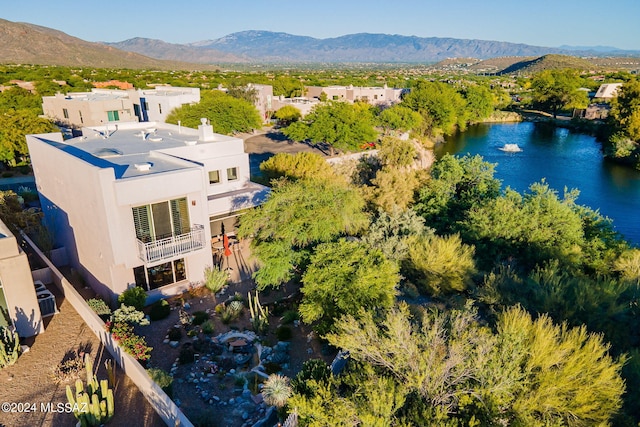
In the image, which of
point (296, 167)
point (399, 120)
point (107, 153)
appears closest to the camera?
point (107, 153)

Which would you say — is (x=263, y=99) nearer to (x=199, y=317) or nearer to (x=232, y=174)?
(x=232, y=174)

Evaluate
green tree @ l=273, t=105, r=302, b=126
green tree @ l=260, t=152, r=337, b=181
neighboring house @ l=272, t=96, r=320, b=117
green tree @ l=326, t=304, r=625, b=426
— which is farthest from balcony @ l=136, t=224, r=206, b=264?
neighboring house @ l=272, t=96, r=320, b=117

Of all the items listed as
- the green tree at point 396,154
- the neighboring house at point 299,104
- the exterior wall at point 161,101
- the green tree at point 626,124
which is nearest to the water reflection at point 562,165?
the green tree at point 626,124

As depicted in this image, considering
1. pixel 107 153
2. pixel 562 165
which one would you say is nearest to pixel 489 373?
pixel 107 153

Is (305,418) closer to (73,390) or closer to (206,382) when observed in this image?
(206,382)

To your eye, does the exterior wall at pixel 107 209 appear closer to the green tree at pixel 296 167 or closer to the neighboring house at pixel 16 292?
the neighboring house at pixel 16 292
